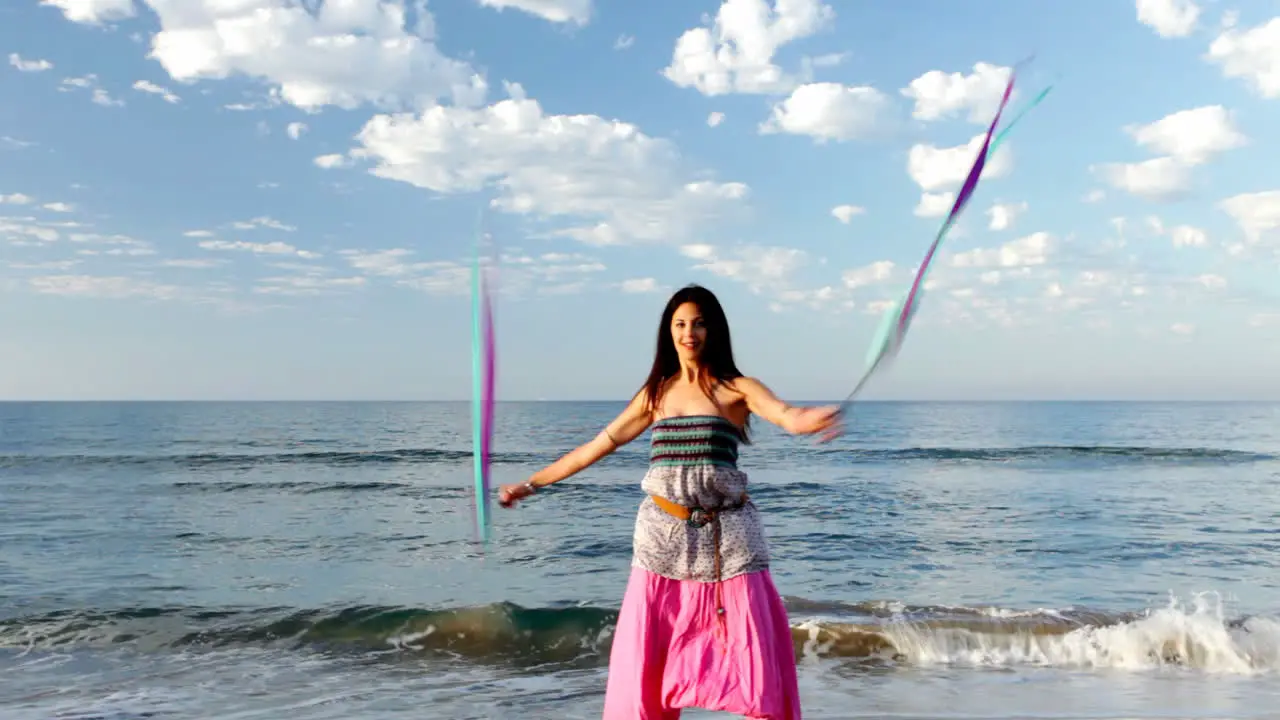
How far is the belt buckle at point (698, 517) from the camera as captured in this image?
3.46 m

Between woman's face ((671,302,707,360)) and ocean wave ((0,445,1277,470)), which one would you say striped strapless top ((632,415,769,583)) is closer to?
woman's face ((671,302,707,360))

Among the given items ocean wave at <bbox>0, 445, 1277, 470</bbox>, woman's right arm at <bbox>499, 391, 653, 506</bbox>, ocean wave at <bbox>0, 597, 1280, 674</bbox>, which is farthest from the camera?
ocean wave at <bbox>0, 445, 1277, 470</bbox>

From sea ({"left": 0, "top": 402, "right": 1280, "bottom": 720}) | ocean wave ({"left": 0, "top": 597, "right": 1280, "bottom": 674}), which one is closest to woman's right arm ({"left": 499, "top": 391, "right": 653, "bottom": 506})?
sea ({"left": 0, "top": 402, "right": 1280, "bottom": 720})

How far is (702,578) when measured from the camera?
11.3 ft

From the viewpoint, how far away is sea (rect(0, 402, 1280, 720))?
6855 mm

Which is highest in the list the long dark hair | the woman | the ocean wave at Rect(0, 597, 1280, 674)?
the long dark hair

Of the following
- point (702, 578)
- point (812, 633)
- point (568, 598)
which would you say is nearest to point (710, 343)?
point (702, 578)

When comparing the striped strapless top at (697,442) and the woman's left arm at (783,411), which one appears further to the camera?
the striped strapless top at (697,442)

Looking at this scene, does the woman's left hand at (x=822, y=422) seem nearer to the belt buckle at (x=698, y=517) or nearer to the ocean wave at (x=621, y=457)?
the belt buckle at (x=698, y=517)

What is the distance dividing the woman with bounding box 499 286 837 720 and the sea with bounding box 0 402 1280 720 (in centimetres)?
48

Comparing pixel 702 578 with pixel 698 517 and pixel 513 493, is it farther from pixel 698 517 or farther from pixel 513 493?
pixel 513 493

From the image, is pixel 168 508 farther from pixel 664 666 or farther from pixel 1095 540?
pixel 664 666

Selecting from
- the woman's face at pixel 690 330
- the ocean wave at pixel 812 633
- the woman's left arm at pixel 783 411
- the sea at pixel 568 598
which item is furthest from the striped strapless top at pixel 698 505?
the ocean wave at pixel 812 633

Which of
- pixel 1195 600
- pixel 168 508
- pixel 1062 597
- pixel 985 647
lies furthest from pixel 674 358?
pixel 168 508
